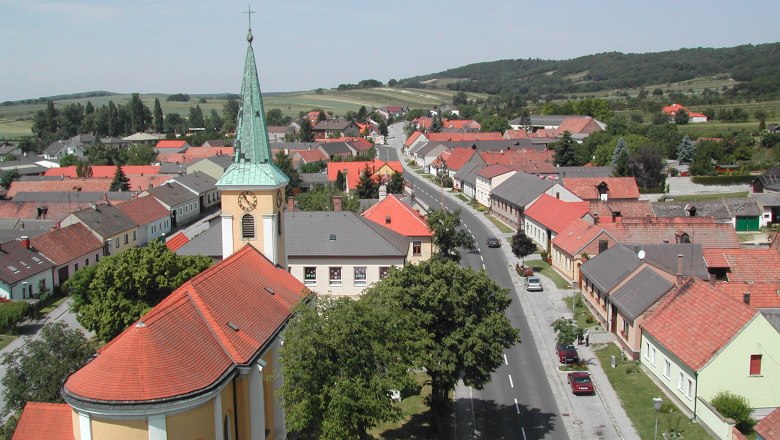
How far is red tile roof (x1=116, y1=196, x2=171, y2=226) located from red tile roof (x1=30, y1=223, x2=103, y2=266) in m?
9.50

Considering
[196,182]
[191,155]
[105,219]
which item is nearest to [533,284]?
[105,219]

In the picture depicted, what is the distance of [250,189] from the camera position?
113 feet

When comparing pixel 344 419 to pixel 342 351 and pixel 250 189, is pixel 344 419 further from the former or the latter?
pixel 250 189

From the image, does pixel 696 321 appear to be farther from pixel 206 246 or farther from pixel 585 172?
pixel 585 172

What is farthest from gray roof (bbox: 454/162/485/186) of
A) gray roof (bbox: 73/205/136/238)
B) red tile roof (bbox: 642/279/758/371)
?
red tile roof (bbox: 642/279/758/371)

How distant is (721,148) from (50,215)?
104 m

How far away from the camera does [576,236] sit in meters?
63.5

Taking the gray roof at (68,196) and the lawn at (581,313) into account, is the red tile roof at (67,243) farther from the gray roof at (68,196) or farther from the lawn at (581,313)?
the lawn at (581,313)

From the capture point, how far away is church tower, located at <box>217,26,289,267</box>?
34.4 meters

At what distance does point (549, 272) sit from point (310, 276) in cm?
2350

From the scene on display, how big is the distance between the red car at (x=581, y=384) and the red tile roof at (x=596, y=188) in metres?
49.6

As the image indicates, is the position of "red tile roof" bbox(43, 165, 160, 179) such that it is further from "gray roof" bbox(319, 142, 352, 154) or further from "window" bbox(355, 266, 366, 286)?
"window" bbox(355, 266, 366, 286)

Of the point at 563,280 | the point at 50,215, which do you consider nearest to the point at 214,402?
the point at 563,280

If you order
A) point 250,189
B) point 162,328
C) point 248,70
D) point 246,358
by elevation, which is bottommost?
point 246,358
